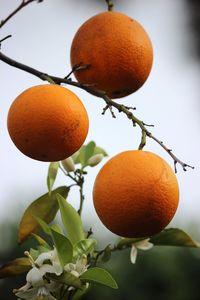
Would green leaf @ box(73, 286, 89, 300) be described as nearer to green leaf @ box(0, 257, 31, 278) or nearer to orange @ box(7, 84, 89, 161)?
green leaf @ box(0, 257, 31, 278)

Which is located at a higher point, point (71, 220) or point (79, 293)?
point (71, 220)

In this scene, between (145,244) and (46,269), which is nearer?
(46,269)

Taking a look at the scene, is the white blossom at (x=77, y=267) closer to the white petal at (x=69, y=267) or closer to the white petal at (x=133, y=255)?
the white petal at (x=69, y=267)

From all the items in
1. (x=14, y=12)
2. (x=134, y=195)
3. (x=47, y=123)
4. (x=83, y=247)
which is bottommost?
Result: (x=83, y=247)

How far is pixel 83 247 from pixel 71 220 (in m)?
0.07

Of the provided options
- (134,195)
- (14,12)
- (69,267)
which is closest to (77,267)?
(69,267)

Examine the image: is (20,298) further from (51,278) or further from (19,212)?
(19,212)

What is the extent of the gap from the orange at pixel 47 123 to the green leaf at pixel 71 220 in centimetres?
21

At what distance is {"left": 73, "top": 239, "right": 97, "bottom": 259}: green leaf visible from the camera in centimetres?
136

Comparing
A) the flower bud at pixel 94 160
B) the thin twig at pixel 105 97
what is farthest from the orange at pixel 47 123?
the flower bud at pixel 94 160

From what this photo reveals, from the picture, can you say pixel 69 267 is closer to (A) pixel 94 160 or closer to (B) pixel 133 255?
(B) pixel 133 255

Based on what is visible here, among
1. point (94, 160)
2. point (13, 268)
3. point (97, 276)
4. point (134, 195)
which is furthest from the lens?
point (94, 160)

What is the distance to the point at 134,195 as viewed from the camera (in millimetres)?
1147

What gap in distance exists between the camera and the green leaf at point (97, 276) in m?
1.28
